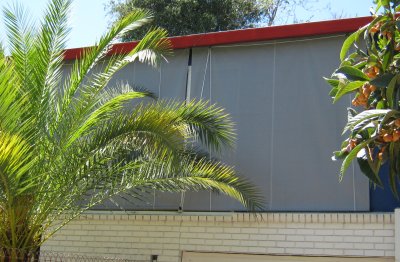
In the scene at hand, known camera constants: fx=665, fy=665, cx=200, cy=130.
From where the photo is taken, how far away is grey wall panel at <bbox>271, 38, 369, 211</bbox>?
9.81 m

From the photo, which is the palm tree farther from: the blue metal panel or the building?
the blue metal panel

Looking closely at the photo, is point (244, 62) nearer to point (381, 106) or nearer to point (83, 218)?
point (83, 218)

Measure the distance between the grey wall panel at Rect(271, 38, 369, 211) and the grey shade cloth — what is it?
0.05ft

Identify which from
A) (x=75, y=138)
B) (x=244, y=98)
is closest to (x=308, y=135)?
(x=244, y=98)

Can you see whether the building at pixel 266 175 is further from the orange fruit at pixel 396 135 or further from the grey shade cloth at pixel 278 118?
the orange fruit at pixel 396 135

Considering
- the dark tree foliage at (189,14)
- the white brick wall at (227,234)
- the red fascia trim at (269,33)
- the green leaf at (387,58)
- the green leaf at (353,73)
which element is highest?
the dark tree foliage at (189,14)

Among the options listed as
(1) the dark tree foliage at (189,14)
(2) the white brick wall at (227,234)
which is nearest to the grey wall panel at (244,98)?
(2) the white brick wall at (227,234)

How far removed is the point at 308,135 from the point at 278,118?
0.58 m

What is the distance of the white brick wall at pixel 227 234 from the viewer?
9430mm

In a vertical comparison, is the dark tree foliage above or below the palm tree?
above

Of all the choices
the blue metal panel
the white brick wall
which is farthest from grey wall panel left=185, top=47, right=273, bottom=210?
the blue metal panel

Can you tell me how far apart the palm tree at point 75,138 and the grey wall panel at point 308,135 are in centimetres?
68

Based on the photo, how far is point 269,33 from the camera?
10.8 m

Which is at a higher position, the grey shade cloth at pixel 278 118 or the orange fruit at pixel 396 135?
the grey shade cloth at pixel 278 118
